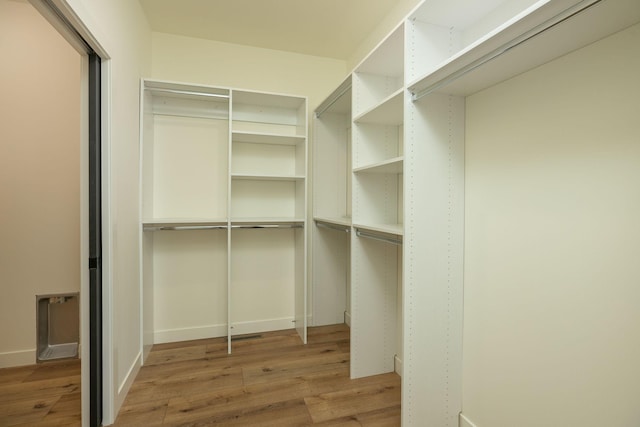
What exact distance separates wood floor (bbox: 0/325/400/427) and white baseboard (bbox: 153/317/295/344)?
0.38 feet

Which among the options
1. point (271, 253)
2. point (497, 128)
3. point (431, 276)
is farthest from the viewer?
point (271, 253)

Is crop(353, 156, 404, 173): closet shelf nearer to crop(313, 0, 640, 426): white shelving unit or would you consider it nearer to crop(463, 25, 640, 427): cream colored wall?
crop(313, 0, 640, 426): white shelving unit

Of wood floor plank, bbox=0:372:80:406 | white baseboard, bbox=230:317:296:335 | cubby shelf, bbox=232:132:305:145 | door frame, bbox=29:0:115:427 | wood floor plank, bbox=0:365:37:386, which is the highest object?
cubby shelf, bbox=232:132:305:145

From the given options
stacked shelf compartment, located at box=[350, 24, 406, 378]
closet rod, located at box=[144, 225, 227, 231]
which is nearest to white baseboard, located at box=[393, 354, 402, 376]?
stacked shelf compartment, located at box=[350, 24, 406, 378]

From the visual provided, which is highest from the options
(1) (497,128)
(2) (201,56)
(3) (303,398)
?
(2) (201,56)

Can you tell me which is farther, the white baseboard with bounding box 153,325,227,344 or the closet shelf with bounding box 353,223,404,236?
the white baseboard with bounding box 153,325,227,344

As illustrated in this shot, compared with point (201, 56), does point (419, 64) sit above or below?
below

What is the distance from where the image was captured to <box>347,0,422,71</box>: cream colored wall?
2.04m

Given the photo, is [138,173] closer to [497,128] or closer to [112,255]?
[112,255]

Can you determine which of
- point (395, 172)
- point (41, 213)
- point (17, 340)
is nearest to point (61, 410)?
point (17, 340)

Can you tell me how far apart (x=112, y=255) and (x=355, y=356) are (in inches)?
66.2

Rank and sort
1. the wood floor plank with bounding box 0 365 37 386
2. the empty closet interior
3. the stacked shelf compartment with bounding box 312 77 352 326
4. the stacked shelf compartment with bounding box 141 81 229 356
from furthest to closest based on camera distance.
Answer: the stacked shelf compartment with bounding box 312 77 352 326, the stacked shelf compartment with bounding box 141 81 229 356, the wood floor plank with bounding box 0 365 37 386, the empty closet interior

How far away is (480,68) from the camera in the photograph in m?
1.20

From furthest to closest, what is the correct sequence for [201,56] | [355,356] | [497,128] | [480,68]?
[201,56] → [355,356] → [497,128] → [480,68]
